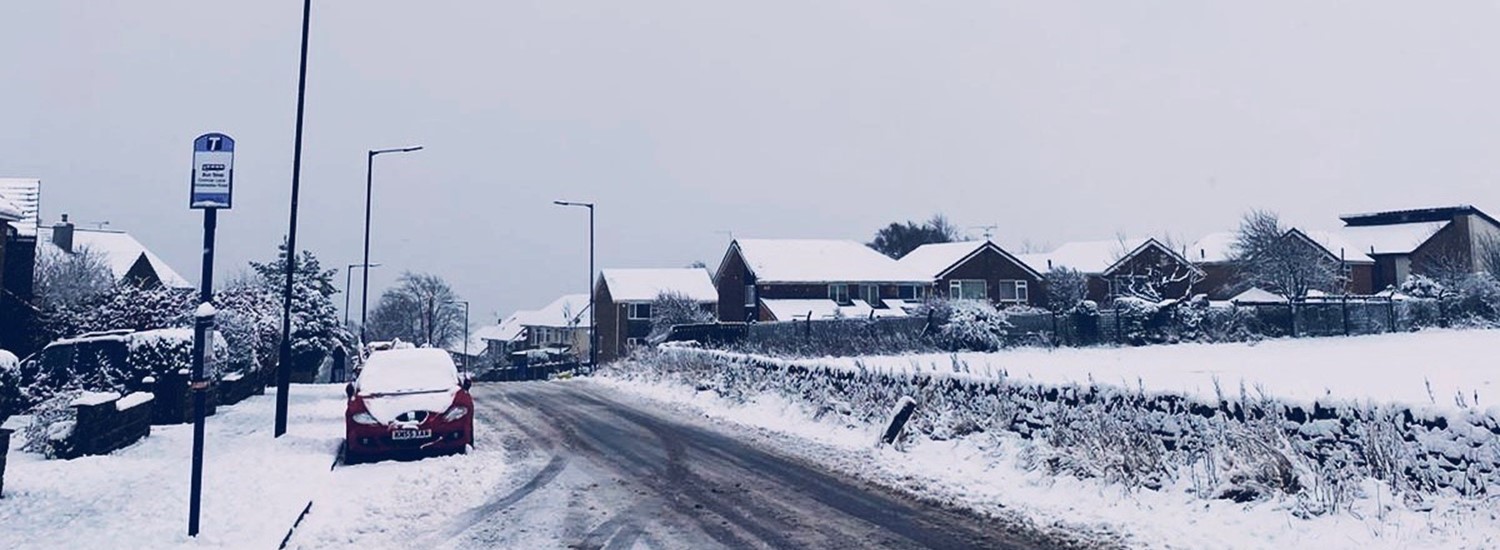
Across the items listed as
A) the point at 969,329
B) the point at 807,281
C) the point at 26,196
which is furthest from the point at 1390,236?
the point at 26,196

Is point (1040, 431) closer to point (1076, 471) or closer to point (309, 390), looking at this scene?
point (1076, 471)

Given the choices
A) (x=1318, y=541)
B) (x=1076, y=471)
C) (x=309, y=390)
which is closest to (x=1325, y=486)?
(x=1318, y=541)

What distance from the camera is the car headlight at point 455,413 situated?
13.6 metres

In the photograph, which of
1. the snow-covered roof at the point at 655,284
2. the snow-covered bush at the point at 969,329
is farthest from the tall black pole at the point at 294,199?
the snow-covered roof at the point at 655,284

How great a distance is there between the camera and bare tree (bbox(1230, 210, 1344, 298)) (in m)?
45.6

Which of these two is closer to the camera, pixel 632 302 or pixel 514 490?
pixel 514 490

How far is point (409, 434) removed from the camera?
13.2 metres

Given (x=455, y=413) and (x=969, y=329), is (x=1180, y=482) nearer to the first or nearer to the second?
(x=455, y=413)

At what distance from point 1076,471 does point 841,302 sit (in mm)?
48753

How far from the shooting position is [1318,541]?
7.79 metres

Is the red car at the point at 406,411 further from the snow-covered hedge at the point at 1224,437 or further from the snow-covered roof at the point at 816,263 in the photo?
the snow-covered roof at the point at 816,263

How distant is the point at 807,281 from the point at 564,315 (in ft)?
117

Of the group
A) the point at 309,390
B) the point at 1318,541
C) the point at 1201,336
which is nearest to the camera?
the point at 1318,541

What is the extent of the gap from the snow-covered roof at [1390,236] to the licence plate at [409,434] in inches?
2715
